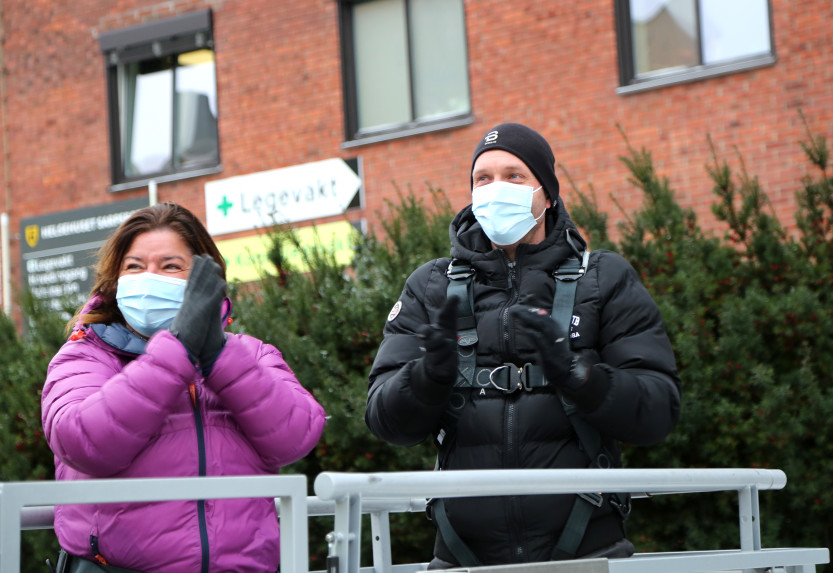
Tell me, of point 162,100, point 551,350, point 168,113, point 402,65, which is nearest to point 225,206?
point 168,113

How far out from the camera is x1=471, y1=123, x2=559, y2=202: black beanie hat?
306 centimetres

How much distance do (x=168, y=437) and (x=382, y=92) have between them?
1009 centimetres

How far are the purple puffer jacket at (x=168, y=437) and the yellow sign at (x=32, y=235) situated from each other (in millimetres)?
11864

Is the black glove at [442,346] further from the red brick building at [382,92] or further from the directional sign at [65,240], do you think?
the directional sign at [65,240]

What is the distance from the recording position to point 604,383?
266 cm

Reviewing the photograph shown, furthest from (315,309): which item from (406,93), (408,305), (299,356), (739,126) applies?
(406,93)

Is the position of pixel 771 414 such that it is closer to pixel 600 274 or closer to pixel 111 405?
pixel 600 274

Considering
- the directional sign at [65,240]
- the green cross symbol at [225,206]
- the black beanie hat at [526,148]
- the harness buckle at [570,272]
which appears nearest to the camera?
the harness buckle at [570,272]

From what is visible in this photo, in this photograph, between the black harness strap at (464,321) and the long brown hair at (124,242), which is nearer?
the black harness strap at (464,321)

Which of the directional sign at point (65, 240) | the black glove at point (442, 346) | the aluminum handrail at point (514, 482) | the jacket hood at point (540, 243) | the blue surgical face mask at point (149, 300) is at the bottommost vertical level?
the aluminum handrail at point (514, 482)

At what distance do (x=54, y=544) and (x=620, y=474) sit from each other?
5.05 metres

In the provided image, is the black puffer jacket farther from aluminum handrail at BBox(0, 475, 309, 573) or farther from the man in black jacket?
aluminum handrail at BBox(0, 475, 309, 573)

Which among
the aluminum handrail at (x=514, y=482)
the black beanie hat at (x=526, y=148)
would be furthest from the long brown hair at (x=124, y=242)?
the aluminum handrail at (x=514, y=482)

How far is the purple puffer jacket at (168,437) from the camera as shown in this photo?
8.35ft
